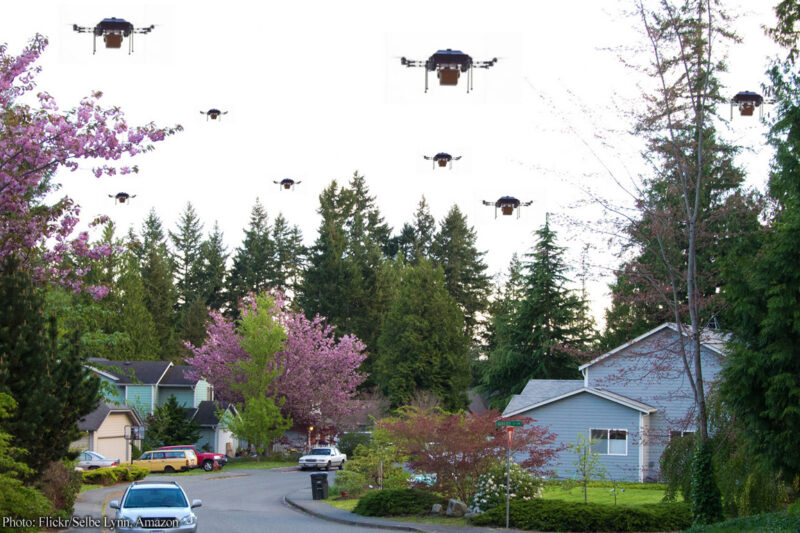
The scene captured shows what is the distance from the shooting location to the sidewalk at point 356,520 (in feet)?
71.5

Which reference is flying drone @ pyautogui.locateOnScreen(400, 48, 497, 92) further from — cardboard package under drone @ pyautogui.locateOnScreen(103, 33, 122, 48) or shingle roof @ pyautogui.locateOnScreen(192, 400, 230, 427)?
shingle roof @ pyautogui.locateOnScreen(192, 400, 230, 427)

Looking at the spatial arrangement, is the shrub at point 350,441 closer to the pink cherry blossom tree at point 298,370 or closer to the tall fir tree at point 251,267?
the pink cherry blossom tree at point 298,370

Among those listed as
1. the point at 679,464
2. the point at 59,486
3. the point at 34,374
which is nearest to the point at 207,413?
the point at 59,486

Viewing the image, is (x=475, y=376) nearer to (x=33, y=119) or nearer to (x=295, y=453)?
(x=295, y=453)

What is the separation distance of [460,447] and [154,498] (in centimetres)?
1001

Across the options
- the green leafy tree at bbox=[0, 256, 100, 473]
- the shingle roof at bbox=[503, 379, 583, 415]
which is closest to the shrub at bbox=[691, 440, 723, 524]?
the green leafy tree at bbox=[0, 256, 100, 473]

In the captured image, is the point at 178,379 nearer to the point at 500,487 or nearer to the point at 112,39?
the point at 500,487

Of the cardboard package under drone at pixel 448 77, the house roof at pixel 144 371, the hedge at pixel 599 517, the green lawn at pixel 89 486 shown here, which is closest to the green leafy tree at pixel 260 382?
the house roof at pixel 144 371

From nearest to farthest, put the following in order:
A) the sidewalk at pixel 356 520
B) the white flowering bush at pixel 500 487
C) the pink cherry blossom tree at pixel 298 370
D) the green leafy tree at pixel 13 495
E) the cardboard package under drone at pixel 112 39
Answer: the green leafy tree at pixel 13 495 < the cardboard package under drone at pixel 112 39 < the sidewalk at pixel 356 520 < the white flowering bush at pixel 500 487 < the pink cherry blossom tree at pixel 298 370

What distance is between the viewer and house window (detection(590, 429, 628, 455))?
3619 cm

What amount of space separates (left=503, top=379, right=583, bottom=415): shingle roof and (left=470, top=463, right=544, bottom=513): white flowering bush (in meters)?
12.8

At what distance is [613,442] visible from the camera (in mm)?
36344

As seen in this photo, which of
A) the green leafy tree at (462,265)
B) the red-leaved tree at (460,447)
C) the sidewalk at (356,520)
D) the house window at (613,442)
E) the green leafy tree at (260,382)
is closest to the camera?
the sidewalk at (356,520)

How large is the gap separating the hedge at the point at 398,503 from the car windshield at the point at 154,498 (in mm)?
8570
